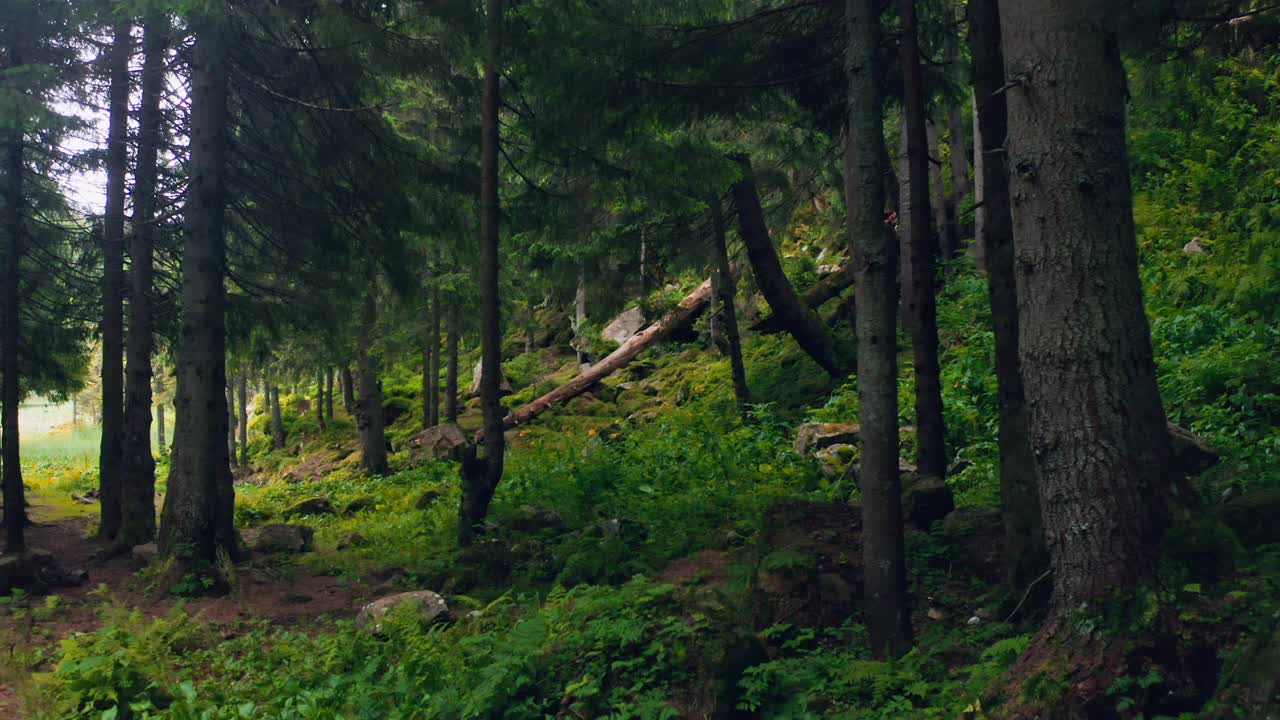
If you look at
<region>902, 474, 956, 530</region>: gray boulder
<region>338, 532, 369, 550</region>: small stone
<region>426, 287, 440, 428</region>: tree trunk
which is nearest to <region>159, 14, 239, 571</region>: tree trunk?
<region>338, 532, 369, 550</region>: small stone

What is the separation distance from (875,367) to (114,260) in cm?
1146

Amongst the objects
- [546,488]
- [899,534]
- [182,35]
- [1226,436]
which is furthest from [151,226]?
[1226,436]

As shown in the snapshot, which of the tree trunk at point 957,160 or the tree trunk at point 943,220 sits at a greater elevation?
the tree trunk at point 957,160

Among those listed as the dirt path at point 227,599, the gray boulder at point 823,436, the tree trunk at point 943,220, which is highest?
the tree trunk at point 943,220

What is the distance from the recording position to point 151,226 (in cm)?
1125

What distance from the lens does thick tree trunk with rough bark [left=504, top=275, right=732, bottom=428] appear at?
65.7ft

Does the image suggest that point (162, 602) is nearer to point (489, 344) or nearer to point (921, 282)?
point (489, 344)

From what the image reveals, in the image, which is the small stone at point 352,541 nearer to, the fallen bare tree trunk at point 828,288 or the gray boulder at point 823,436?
the gray boulder at point 823,436

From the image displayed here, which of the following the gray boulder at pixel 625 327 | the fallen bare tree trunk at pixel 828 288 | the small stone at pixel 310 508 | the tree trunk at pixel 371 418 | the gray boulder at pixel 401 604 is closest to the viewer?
the gray boulder at pixel 401 604

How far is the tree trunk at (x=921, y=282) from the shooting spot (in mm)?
6938

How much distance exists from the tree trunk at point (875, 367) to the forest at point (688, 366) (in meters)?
0.02

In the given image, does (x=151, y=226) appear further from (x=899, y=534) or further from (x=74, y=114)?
(x=899, y=534)

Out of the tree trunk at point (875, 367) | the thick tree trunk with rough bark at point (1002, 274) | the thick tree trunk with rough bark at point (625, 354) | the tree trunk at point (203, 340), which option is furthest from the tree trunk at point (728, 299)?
the tree trunk at point (875, 367)

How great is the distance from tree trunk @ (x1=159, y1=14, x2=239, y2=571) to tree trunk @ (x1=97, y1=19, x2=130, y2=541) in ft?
8.61
